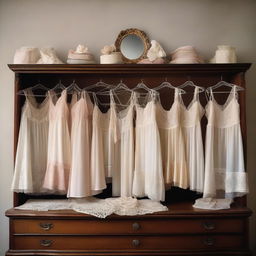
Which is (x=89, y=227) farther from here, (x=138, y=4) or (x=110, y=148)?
(x=138, y=4)

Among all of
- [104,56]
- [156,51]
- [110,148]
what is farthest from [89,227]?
[156,51]

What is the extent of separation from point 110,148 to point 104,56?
28.1 inches

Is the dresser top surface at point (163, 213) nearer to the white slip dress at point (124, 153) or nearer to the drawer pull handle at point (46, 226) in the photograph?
the drawer pull handle at point (46, 226)

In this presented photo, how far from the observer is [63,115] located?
2.04 metres

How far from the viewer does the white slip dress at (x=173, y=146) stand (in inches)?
79.3

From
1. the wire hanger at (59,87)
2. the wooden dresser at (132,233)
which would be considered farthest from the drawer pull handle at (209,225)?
the wire hanger at (59,87)

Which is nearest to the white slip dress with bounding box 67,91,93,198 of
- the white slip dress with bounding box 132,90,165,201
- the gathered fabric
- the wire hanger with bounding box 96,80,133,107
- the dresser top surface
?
the gathered fabric

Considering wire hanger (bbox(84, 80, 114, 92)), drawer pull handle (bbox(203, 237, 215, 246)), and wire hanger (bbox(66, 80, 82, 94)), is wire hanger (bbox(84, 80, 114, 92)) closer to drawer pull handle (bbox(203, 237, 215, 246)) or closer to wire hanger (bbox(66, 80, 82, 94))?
wire hanger (bbox(66, 80, 82, 94))

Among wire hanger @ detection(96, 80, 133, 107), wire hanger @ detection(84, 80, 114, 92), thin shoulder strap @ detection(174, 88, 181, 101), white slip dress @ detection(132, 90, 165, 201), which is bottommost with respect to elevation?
white slip dress @ detection(132, 90, 165, 201)

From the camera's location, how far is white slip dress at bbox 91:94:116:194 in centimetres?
199

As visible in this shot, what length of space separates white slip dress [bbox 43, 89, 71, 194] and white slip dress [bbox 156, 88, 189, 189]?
0.71 m

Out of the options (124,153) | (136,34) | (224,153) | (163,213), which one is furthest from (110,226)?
(136,34)

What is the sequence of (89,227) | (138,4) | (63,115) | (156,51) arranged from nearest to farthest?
(89,227) < (63,115) < (156,51) < (138,4)

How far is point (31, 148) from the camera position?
6.77 feet
